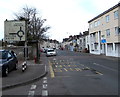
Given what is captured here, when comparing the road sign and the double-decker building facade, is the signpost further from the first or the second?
the double-decker building facade

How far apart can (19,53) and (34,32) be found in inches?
719

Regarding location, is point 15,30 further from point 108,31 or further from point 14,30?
point 108,31

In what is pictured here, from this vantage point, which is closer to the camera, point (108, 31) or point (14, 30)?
point (14, 30)

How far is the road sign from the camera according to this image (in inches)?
683

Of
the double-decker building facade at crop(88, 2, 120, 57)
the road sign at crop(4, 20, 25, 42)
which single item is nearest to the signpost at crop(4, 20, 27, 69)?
the road sign at crop(4, 20, 25, 42)

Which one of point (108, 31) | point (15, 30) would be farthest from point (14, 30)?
point (108, 31)

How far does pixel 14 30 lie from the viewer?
17438 millimetres

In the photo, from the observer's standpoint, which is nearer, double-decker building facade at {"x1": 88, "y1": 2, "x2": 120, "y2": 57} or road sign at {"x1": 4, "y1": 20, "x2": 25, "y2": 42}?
road sign at {"x1": 4, "y1": 20, "x2": 25, "y2": 42}

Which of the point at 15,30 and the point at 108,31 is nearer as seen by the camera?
the point at 15,30

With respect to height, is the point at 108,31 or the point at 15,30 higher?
the point at 108,31

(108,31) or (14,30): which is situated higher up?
(108,31)

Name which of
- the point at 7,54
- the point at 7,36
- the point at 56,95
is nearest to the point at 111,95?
the point at 56,95

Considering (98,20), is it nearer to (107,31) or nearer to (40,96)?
(107,31)

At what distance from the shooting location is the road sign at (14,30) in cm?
1734
